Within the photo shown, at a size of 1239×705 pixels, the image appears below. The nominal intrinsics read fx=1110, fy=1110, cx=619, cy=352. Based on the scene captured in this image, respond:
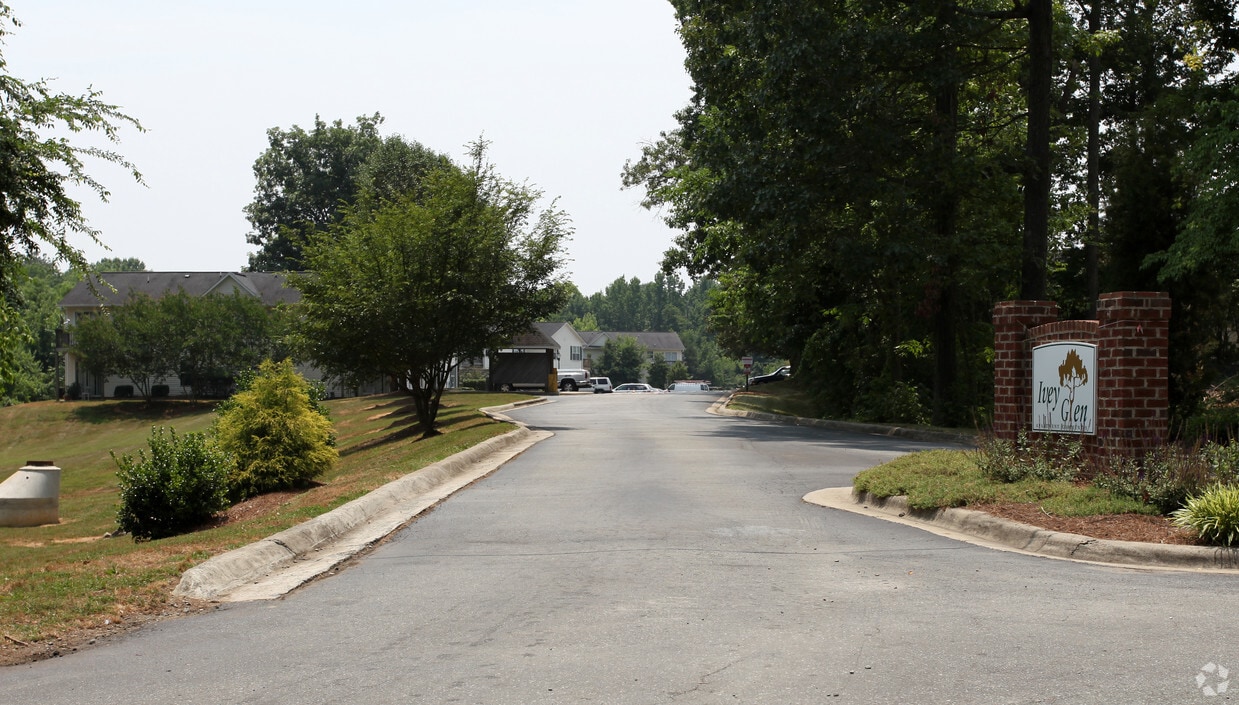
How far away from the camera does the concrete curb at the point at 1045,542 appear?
8888 millimetres

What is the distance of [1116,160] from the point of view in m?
28.8

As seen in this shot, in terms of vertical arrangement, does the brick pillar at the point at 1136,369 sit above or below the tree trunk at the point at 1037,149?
below

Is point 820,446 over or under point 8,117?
under

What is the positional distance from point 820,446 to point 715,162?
1006 centimetres

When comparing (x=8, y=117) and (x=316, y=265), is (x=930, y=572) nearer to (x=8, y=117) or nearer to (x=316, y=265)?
(x=8, y=117)

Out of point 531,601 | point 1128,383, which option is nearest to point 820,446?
point 1128,383

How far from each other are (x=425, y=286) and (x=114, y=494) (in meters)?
9.41

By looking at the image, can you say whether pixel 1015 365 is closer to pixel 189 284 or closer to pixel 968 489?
pixel 968 489

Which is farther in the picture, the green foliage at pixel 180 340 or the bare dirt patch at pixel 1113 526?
the green foliage at pixel 180 340

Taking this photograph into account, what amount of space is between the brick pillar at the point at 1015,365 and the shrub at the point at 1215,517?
4.38 meters

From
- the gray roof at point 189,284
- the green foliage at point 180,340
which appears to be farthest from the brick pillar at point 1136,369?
the gray roof at point 189,284

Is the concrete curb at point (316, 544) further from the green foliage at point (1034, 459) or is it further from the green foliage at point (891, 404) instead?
the green foliage at point (891, 404)

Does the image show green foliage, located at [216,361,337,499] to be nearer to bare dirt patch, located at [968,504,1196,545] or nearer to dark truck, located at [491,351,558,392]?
bare dirt patch, located at [968,504,1196,545]

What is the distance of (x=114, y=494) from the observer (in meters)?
27.8
